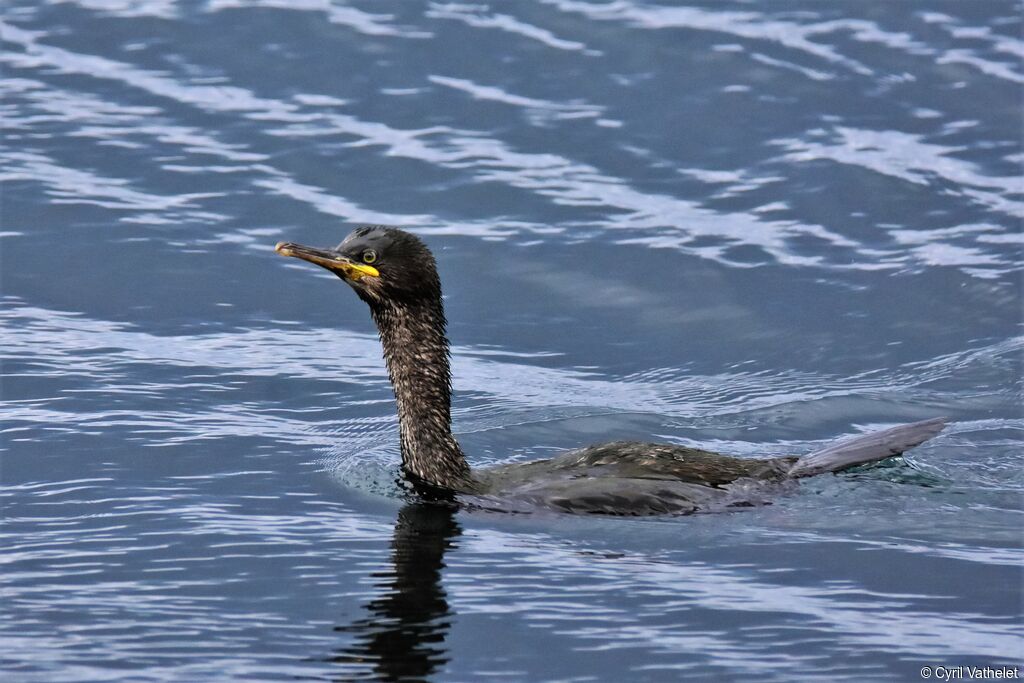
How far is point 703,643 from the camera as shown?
7.40m

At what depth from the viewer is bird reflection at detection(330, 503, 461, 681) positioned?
712cm

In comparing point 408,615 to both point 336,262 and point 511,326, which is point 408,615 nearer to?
point 336,262

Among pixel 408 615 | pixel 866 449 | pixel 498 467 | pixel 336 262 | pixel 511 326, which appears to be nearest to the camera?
pixel 408 615

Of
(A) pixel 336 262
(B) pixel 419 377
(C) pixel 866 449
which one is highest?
(A) pixel 336 262

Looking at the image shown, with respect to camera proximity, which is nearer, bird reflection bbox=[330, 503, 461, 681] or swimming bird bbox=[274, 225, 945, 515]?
bird reflection bbox=[330, 503, 461, 681]

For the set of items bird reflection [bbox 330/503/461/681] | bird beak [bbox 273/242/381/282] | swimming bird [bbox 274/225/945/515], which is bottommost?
bird reflection [bbox 330/503/461/681]

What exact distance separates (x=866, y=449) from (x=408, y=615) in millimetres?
3292

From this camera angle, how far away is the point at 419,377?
9.95 m

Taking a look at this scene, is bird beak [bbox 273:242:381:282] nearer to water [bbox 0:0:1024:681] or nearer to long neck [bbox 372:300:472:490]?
long neck [bbox 372:300:472:490]

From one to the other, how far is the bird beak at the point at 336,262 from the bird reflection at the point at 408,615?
1.49 metres

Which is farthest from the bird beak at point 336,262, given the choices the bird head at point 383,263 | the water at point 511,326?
the water at point 511,326

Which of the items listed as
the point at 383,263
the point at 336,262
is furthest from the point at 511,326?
the point at 336,262

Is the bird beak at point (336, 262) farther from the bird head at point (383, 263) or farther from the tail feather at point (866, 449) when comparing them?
the tail feather at point (866, 449)

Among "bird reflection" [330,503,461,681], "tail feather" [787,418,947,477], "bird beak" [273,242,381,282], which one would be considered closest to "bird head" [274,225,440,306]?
"bird beak" [273,242,381,282]
